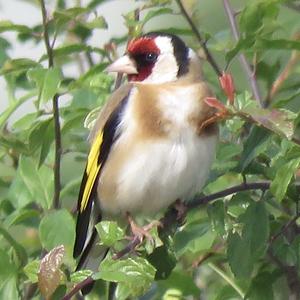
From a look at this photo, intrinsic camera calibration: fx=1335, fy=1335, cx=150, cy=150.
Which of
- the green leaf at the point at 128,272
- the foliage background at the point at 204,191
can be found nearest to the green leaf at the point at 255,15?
the foliage background at the point at 204,191

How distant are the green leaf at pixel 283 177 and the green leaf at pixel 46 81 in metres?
0.67

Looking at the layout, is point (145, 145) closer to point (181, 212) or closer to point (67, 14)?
point (181, 212)

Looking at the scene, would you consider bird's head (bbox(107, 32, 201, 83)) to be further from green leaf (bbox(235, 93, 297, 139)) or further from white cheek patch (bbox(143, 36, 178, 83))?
green leaf (bbox(235, 93, 297, 139))

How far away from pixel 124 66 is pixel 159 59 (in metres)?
0.19

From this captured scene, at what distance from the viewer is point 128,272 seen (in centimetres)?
304

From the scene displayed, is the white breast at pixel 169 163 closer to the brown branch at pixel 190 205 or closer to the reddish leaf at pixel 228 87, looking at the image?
the brown branch at pixel 190 205

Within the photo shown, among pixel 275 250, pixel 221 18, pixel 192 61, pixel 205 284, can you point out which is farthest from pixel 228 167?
pixel 221 18

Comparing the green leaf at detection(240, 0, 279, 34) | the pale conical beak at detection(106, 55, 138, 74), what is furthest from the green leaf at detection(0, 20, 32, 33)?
the green leaf at detection(240, 0, 279, 34)

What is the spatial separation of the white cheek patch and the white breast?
0.16m

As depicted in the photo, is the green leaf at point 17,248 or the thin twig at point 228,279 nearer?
the green leaf at point 17,248

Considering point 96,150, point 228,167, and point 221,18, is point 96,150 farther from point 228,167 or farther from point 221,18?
point 221,18

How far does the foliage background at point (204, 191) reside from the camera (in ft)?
10.5

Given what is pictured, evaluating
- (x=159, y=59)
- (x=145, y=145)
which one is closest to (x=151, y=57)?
(x=159, y=59)

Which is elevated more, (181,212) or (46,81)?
(46,81)
